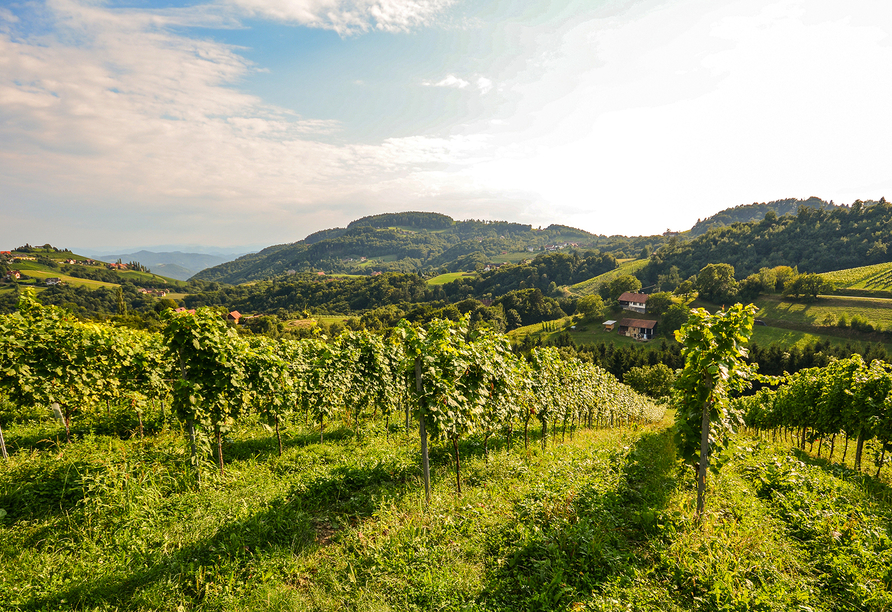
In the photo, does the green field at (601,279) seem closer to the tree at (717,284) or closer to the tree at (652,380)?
the tree at (717,284)

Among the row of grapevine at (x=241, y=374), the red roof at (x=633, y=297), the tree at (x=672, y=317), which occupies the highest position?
the row of grapevine at (x=241, y=374)

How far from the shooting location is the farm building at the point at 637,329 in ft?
251

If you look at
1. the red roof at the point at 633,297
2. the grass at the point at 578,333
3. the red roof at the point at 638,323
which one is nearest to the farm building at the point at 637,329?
the red roof at the point at 638,323

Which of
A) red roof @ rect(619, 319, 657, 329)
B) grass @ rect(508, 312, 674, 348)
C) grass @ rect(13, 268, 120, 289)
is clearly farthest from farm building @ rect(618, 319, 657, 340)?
grass @ rect(13, 268, 120, 289)

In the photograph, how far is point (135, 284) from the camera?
6132 inches

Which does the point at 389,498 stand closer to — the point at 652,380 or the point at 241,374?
the point at 241,374

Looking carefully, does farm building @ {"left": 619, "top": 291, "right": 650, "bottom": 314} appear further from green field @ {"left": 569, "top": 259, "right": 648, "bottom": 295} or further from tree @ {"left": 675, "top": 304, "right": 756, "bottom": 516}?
tree @ {"left": 675, "top": 304, "right": 756, "bottom": 516}

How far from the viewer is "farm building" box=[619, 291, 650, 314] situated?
89.9m

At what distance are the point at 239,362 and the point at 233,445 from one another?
3.85 meters

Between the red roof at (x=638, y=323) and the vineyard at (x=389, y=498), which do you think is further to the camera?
the red roof at (x=638, y=323)

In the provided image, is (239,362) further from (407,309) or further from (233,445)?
(407,309)

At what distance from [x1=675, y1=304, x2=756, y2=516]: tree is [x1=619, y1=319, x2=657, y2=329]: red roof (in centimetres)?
7882

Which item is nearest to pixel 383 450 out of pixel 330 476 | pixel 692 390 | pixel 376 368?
pixel 330 476

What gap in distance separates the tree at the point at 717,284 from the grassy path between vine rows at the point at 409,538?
88.4 m
